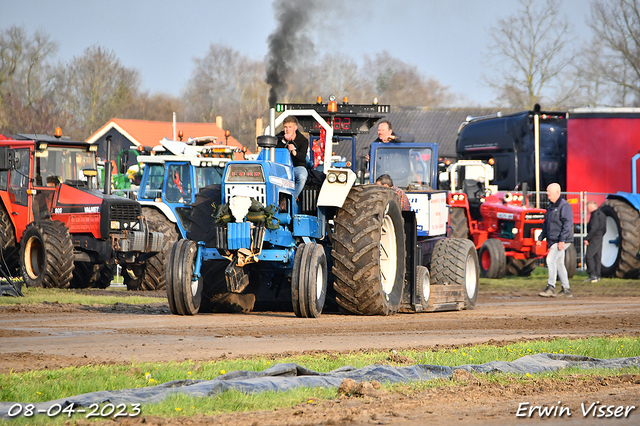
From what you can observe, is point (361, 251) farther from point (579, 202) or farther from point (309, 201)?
point (579, 202)

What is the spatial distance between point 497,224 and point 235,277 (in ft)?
43.7

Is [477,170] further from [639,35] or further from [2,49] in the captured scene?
[2,49]

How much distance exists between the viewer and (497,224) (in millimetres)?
21594

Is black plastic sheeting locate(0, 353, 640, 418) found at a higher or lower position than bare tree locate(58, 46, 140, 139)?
lower

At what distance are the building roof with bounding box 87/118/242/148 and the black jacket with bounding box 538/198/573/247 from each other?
3871 cm

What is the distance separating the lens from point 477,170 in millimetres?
23422

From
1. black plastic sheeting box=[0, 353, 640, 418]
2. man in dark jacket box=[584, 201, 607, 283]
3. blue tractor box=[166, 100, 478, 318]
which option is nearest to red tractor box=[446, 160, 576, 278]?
man in dark jacket box=[584, 201, 607, 283]

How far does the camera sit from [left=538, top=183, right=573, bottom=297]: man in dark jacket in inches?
629

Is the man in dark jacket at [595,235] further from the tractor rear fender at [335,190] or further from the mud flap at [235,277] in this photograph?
the mud flap at [235,277]

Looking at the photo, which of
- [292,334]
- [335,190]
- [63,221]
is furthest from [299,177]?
[63,221]

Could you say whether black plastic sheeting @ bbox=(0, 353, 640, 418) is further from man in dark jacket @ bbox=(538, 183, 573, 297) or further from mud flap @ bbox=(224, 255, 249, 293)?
man in dark jacket @ bbox=(538, 183, 573, 297)

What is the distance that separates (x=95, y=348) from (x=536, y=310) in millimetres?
7208

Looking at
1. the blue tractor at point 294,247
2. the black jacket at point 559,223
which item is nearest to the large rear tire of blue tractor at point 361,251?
the blue tractor at point 294,247

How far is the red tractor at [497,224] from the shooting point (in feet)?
67.2
